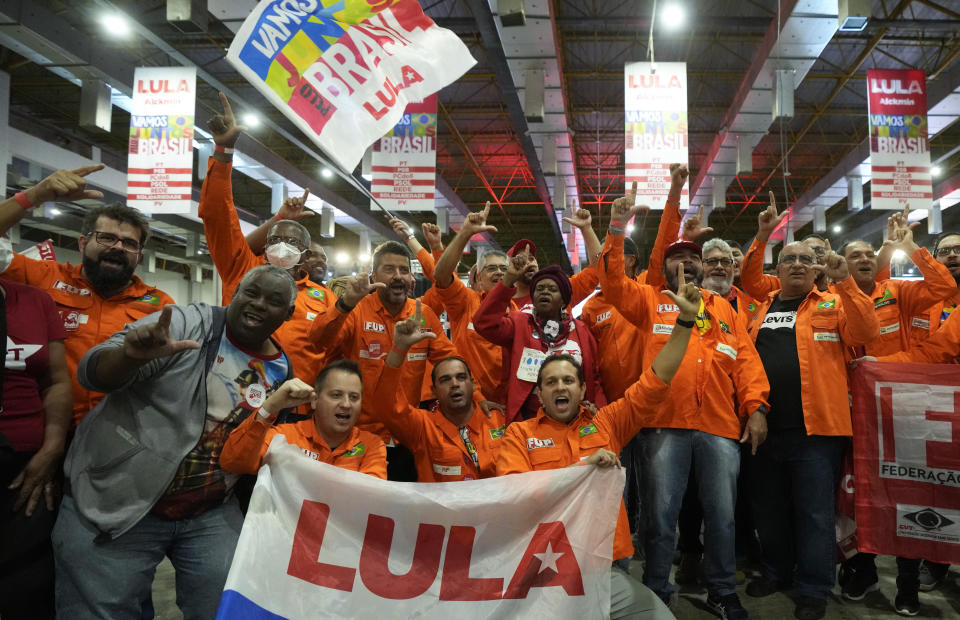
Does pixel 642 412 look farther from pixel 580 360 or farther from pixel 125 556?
pixel 125 556

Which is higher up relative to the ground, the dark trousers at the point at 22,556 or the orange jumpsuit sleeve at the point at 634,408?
the orange jumpsuit sleeve at the point at 634,408

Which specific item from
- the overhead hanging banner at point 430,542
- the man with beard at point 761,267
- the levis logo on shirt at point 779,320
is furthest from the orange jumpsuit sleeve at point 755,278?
the overhead hanging banner at point 430,542

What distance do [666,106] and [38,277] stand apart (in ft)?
23.3

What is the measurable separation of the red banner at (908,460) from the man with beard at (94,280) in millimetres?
4226

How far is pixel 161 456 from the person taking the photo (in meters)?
2.37

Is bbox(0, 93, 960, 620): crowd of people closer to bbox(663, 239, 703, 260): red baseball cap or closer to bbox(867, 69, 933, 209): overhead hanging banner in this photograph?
bbox(663, 239, 703, 260): red baseball cap

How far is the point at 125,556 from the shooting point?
7.72 feet

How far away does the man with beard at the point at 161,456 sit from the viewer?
7.53 feet

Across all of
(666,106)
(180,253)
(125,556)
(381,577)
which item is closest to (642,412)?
(381,577)

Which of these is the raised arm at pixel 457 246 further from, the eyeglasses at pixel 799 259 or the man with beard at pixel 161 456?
the eyeglasses at pixel 799 259

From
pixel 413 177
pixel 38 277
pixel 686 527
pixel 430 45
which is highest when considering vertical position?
pixel 413 177

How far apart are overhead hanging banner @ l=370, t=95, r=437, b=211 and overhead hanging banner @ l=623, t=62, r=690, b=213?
2816mm

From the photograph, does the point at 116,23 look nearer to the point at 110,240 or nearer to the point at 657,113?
the point at 110,240

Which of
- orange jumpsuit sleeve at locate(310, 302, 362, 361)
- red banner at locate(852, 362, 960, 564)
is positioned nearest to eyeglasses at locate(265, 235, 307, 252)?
orange jumpsuit sleeve at locate(310, 302, 362, 361)
